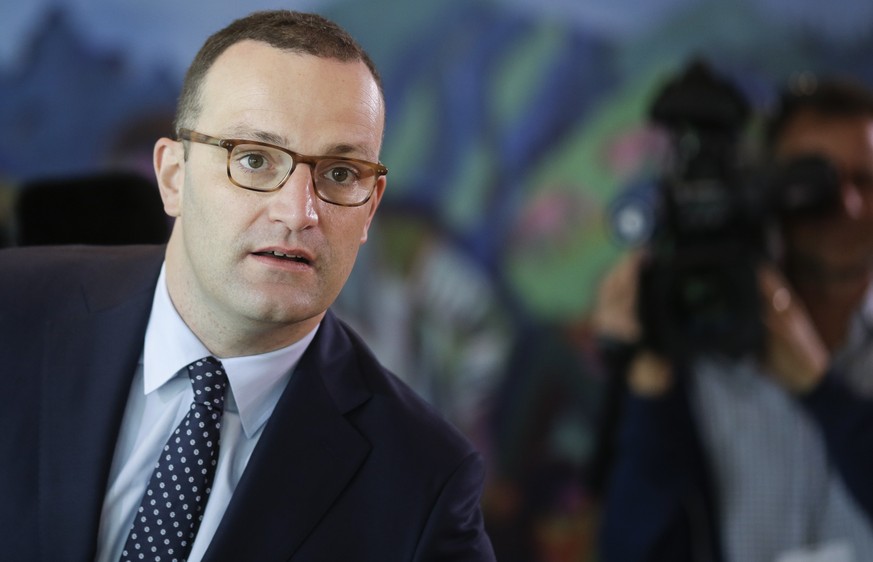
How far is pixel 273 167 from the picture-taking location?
139cm

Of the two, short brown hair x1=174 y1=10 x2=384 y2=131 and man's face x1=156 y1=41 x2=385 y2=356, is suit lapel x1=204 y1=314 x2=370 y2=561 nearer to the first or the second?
man's face x1=156 y1=41 x2=385 y2=356

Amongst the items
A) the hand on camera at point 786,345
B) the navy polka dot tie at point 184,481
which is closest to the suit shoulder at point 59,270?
the navy polka dot tie at point 184,481

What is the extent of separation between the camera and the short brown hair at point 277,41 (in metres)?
1.42

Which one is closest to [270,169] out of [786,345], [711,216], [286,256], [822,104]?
[286,256]

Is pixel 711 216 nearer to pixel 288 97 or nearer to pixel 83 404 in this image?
pixel 288 97

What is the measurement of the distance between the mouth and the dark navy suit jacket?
203mm

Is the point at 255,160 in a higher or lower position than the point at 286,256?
higher

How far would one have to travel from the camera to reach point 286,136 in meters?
1.37

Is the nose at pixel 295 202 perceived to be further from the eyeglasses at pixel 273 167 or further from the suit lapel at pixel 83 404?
the suit lapel at pixel 83 404

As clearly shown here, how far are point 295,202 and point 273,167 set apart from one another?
57 millimetres

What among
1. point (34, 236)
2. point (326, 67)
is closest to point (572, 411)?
point (34, 236)

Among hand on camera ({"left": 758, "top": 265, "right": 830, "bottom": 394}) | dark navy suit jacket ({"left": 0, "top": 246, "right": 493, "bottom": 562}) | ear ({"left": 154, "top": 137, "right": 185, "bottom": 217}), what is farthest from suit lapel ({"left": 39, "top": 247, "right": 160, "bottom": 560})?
hand on camera ({"left": 758, "top": 265, "right": 830, "bottom": 394})

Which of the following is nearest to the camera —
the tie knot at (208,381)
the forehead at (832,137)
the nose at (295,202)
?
the nose at (295,202)

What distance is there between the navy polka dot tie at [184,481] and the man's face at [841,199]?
1.71 m
